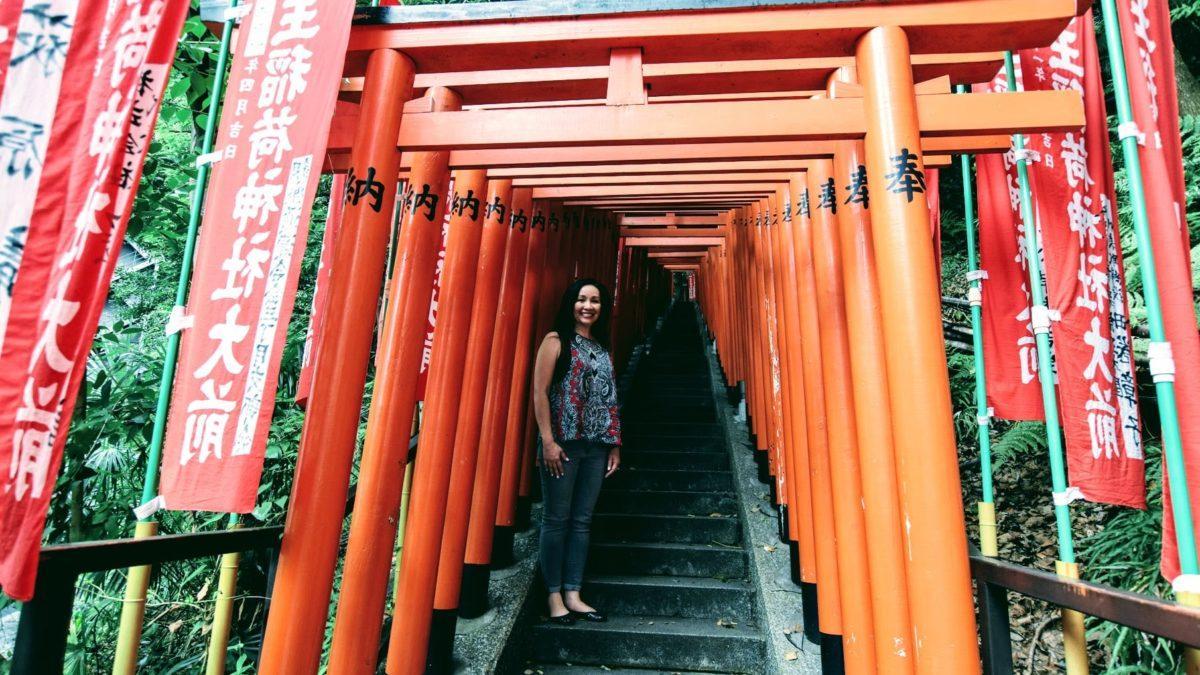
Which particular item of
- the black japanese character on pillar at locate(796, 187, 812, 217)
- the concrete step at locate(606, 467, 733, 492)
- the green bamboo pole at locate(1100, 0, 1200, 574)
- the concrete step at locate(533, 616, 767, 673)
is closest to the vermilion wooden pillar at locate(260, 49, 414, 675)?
the concrete step at locate(533, 616, 767, 673)

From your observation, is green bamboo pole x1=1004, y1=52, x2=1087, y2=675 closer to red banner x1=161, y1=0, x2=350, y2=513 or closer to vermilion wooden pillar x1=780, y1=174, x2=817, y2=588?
vermilion wooden pillar x1=780, y1=174, x2=817, y2=588

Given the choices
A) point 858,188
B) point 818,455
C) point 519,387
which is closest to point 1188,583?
point 818,455

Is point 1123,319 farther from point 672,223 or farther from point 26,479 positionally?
point 672,223

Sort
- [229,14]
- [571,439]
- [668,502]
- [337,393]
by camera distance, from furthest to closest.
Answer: [668,502]
[571,439]
[229,14]
[337,393]

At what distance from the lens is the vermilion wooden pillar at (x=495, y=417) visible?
387 cm

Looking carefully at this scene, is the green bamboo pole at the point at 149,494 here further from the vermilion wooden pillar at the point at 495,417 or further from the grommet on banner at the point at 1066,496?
the grommet on banner at the point at 1066,496

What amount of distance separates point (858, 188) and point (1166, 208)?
1080 millimetres

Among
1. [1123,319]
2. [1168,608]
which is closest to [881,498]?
[1168,608]

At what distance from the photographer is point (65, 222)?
180 cm

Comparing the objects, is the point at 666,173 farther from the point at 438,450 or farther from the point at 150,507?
the point at 150,507

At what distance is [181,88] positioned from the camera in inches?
148

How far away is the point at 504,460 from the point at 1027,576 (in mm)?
3410

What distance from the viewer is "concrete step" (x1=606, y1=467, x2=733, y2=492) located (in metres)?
5.79

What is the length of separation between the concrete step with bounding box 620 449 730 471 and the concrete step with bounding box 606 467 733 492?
36 centimetres
